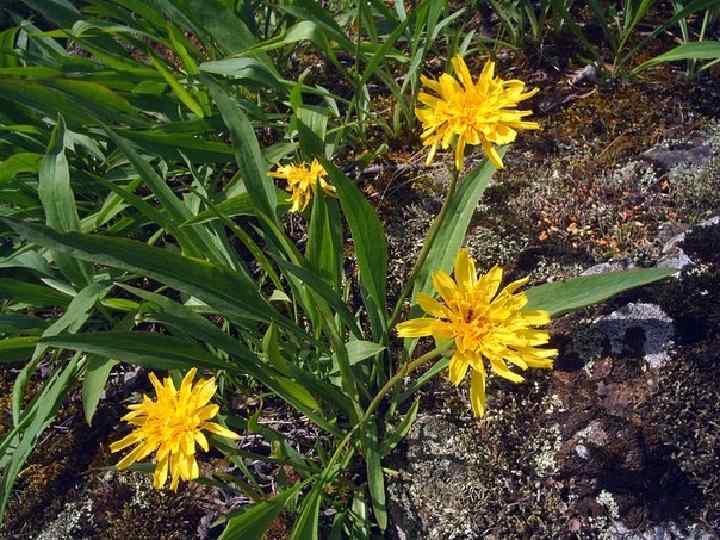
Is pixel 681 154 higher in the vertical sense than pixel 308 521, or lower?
higher

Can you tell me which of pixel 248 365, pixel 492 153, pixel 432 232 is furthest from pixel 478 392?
pixel 248 365

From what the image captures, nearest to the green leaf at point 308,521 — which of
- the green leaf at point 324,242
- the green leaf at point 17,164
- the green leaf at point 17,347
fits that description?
the green leaf at point 324,242

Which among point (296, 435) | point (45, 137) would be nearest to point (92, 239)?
point (296, 435)

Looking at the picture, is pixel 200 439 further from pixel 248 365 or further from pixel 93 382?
pixel 93 382

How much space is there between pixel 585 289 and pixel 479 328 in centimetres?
33

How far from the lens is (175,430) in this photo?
1.25 metres

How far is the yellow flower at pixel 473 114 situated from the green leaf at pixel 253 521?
0.81 meters

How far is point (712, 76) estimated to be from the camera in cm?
200

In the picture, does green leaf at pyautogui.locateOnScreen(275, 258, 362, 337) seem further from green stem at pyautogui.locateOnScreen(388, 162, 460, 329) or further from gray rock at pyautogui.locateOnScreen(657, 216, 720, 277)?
gray rock at pyautogui.locateOnScreen(657, 216, 720, 277)

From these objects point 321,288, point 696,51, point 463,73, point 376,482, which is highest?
point 696,51

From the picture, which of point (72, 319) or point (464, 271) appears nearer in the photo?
point (464, 271)

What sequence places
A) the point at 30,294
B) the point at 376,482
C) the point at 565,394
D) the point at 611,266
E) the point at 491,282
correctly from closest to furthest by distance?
the point at 491,282 → the point at 376,482 → the point at 565,394 → the point at 611,266 → the point at 30,294

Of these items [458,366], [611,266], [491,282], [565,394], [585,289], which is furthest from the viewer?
[611,266]

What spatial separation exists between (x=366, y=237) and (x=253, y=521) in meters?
0.68
